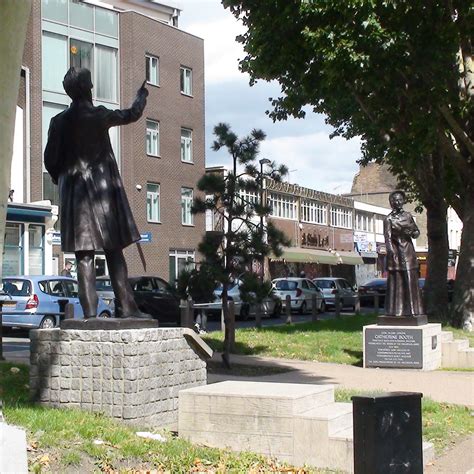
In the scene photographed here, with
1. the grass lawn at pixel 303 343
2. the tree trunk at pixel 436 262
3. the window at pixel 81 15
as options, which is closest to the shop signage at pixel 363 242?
the window at pixel 81 15

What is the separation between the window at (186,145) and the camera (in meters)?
45.0

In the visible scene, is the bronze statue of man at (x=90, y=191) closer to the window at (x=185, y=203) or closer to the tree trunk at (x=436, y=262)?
the tree trunk at (x=436, y=262)

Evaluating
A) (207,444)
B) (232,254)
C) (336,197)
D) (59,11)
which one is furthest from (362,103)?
(336,197)

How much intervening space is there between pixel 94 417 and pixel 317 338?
12.2 m

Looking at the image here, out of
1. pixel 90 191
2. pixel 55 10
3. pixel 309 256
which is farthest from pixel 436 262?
pixel 309 256

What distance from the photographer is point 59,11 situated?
3791 centimetres

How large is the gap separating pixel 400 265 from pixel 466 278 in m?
5.64

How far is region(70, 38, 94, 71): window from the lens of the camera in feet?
127

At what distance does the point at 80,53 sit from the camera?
39219 mm

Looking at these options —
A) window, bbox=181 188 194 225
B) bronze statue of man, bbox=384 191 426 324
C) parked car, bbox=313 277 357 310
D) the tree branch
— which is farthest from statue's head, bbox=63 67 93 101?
window, bbox=181 188 194 225

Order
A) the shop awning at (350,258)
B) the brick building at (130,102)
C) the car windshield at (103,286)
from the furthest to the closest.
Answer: the shop awning at (350,258)
the brick building at (130,102)
the car windshield at (103,286)

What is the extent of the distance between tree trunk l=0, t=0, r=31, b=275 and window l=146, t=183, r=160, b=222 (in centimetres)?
3725

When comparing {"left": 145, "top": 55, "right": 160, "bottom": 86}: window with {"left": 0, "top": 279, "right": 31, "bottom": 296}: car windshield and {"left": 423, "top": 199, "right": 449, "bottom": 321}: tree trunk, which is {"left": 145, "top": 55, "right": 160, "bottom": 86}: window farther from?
{"left": 0, "top": 279, "right": 31, "bottom": 296}: car windshield

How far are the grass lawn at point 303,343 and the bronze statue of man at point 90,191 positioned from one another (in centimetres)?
881
